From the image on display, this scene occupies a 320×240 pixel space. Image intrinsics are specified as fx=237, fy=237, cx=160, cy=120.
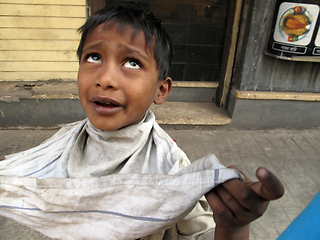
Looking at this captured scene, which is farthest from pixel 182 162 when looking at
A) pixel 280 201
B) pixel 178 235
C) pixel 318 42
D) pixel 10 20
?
pixel 10 20

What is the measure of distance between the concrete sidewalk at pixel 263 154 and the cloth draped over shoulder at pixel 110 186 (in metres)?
1.34

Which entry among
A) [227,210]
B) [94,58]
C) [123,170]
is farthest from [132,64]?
[227,210]

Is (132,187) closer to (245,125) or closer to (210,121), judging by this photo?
(210,121)

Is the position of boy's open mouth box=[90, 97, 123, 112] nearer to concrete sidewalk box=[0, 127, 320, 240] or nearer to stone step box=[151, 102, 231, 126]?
concrete sidewalk box=[0, 127, 320, 240]

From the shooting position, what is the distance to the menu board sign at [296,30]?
9.75 ft

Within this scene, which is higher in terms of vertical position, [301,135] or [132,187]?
[132,187]

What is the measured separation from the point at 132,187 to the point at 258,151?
2.81m

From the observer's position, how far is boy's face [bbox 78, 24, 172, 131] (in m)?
0.86

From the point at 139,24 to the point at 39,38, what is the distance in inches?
125

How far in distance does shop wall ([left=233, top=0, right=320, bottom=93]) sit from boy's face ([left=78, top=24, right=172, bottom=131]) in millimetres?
2760

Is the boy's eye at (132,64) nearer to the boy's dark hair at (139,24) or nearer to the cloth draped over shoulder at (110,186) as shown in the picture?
the boy's dark hair at (139,24)

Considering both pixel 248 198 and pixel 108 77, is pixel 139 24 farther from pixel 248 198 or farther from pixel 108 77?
pixel 248 198

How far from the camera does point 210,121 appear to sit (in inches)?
141

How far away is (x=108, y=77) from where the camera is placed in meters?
0.84
